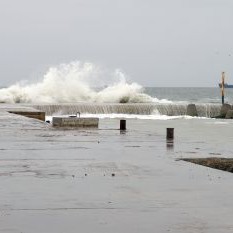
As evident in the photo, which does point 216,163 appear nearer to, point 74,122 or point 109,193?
point 109,193

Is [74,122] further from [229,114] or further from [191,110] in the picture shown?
[191,110]

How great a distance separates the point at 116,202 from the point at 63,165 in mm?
3075

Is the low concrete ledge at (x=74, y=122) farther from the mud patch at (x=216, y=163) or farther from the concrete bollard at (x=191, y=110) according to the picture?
the concrete bollard at (x=191, y=110)

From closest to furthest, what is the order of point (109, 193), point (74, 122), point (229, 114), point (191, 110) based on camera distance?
point (109, 193)
point (74, 122)
point (229, 114)
point (191, 110)

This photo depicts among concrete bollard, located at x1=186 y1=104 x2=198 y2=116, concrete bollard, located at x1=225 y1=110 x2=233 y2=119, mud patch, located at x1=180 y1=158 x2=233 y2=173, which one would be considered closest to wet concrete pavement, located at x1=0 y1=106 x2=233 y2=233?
mud patch, located at x1=180 y1=158 x2=233 y2=173

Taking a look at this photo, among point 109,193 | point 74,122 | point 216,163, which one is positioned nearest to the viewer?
point 109,193

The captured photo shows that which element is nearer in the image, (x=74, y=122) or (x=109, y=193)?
(x=109, y=193)

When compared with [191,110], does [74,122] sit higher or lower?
lower

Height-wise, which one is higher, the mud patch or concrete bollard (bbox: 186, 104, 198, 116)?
concrete bollard (bbox: 186, 104, 198, 116)

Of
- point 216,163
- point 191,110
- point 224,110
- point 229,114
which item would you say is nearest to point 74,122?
point 216,163

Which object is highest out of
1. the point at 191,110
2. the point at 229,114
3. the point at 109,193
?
the point at 191,110

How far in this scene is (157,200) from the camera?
20.5 feet

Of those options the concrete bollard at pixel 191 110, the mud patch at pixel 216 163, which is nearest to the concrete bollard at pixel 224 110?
the concrete bollard at pixel 191 110

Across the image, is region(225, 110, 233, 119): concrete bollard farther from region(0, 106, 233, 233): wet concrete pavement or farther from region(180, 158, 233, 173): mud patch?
region(180, 158, 233, 173): mud patch
